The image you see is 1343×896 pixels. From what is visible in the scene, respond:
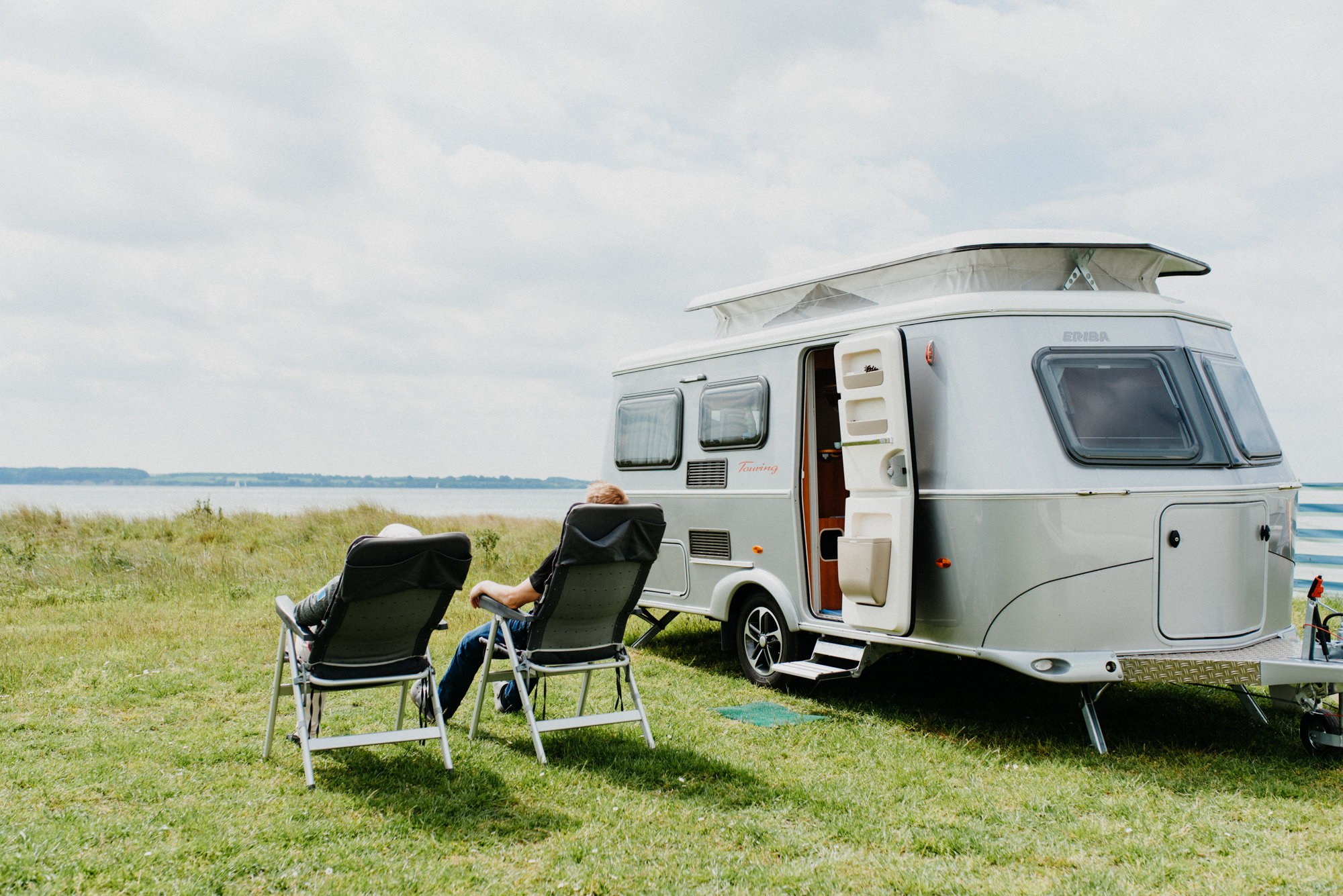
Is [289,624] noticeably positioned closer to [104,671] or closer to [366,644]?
[366,644]

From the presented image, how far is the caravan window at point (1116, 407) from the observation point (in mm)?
5219

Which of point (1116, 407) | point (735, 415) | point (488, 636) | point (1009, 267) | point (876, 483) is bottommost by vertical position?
point (488, 636)

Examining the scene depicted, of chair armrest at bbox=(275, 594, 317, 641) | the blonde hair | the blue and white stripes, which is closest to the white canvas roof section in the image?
the blonde hair

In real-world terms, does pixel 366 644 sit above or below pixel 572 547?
below

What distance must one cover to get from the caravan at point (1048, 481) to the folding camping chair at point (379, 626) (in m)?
2.40

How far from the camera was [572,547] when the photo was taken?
16.5 ft

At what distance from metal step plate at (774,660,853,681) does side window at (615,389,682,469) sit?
2.01m

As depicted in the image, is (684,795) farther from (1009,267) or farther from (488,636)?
(1009,267)

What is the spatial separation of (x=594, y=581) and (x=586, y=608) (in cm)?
18

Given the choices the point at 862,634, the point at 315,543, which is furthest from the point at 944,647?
the point at 315,543

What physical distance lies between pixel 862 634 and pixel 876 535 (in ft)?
2.17

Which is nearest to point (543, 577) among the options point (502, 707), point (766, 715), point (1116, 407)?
point (502, 707)

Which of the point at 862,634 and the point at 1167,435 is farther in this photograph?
the point at 862,634

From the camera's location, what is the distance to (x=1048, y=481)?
514 cm
